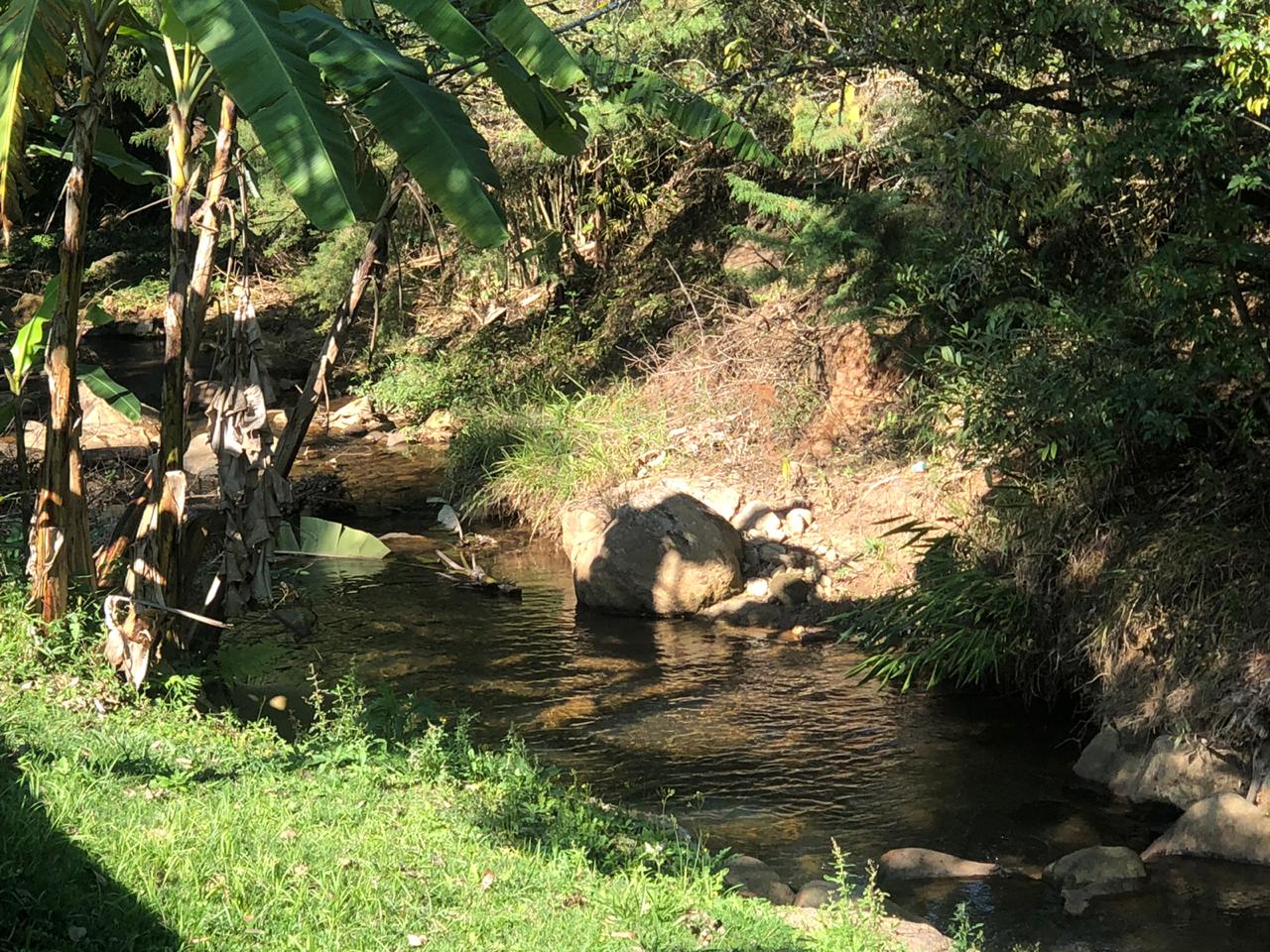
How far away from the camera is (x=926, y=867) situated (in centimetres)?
779

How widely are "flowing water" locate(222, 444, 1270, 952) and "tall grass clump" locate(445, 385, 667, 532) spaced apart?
190cm

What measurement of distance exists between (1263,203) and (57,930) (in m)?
7.71

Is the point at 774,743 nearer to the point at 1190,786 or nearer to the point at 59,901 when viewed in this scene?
the point at 1190,786

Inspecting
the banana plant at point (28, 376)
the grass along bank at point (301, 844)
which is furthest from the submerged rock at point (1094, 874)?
the banana plant at point (28, 376)

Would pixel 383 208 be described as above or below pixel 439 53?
below

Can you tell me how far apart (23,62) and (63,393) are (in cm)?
199

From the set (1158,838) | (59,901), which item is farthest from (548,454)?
(59,901)

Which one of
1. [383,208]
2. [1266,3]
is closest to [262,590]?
[383,208]

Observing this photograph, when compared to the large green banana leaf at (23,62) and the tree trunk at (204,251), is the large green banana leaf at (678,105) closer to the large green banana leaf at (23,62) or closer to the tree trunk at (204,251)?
the tree trunk at (204,251)

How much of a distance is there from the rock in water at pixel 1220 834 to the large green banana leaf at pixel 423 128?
537 cm

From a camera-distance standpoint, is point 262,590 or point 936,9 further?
point 262,590

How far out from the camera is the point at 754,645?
478 inches

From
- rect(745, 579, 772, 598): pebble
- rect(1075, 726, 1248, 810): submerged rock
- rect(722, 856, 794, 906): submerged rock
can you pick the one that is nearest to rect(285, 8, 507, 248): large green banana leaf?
rect(722, 856, 794, 906): submerged rock

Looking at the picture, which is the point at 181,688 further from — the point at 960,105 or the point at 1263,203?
the point at 1263,203
